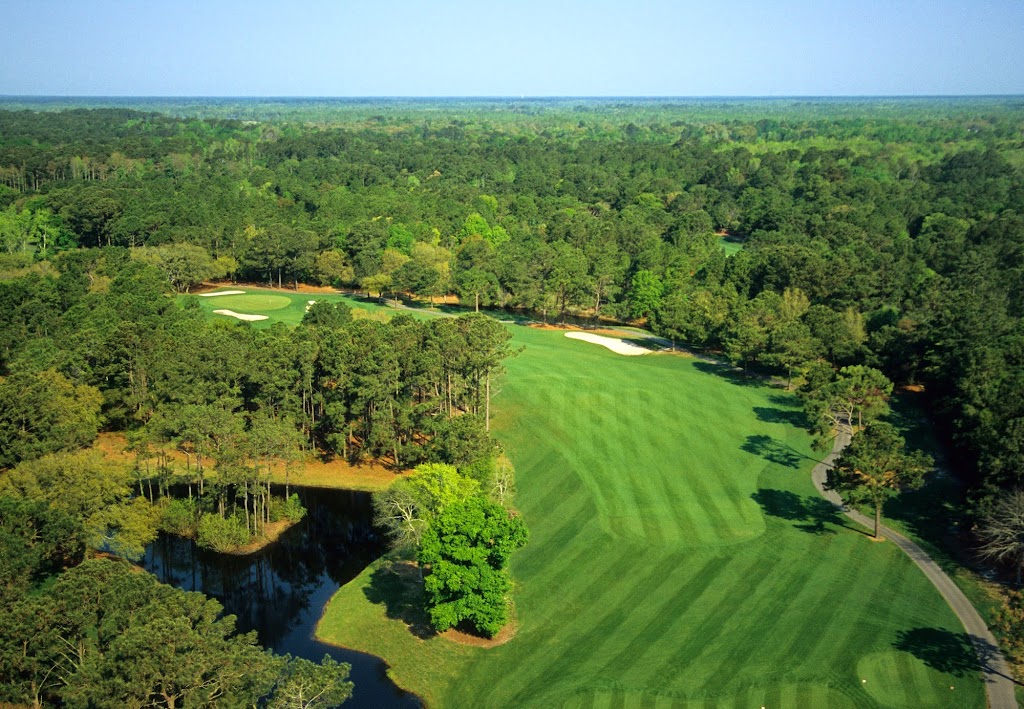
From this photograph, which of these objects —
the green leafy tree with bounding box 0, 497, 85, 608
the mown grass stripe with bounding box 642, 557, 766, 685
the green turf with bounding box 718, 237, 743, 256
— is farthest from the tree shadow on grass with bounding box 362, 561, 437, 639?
the green turf with bounding box 718, 237, 743, 256

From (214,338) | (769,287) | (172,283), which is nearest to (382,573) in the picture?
(214,338)

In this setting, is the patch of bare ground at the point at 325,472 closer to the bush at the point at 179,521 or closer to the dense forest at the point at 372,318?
the dense forest at the point at 372,318

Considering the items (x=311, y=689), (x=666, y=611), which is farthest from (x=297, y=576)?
(x=666, y=611)

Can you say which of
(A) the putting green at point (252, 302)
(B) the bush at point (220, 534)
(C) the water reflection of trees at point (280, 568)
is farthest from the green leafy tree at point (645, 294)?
(B) the bush at point (220, 534)

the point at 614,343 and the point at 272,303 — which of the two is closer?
the point at 614,343

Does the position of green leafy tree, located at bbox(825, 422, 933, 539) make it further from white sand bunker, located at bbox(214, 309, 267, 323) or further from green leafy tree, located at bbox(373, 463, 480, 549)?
white sand bunker, located at bbox(214, 309, 267, 323)

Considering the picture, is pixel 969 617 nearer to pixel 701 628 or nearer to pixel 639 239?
pixel 701 628

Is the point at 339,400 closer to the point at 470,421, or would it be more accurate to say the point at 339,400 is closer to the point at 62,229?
the point at 470,421
